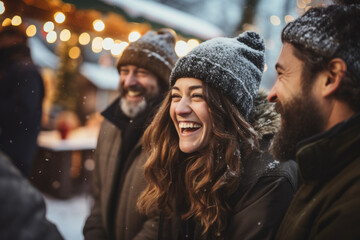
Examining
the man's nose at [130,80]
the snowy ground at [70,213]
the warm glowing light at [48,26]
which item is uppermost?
the man's nose at [130,80]

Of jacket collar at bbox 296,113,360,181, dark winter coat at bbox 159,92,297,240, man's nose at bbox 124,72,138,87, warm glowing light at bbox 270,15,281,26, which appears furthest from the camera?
warm glowing light at bbox 270,15,281,26

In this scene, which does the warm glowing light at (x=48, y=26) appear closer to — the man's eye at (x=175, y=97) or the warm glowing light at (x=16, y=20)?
the warm glowing light at (x=16, y=20)

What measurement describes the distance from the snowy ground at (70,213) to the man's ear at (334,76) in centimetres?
351

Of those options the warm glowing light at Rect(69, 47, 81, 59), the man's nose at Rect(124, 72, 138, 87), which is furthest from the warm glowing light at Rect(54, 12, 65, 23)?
the warm glowing light at Rect(69, 47, 81, 59)

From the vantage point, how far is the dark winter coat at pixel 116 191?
203cm

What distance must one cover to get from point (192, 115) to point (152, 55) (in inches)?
36.1

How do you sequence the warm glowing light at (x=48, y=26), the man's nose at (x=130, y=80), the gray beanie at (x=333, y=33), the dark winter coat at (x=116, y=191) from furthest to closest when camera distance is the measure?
1. the warm glowing light at (x=48, y=26)
2. the man's nose at (x=130, y=80)
3. the dark winter coat at (x=116, y=191)
4. the gray beanie at (x=333, y=33)

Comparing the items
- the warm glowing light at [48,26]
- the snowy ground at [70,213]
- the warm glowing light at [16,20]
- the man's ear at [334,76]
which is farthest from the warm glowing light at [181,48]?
the snowy ground at [70,213]

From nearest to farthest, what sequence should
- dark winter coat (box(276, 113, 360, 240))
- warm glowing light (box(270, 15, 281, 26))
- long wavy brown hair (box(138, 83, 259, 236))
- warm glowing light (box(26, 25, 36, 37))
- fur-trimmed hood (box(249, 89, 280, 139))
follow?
1. dark winter coat (box(276, 113, 360, 240))
2. long wavy brown hair (box(138, 83, 259, 236))
3. fur-trimmed hood (box(249, 89, 280, 139))
4. warm glowing light (box(26, 25, 36, 37))
5. warm glowing light (box(270, 15, 281, 26))

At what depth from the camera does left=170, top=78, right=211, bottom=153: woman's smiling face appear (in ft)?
5.38

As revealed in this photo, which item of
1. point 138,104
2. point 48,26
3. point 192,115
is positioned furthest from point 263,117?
point 48,26

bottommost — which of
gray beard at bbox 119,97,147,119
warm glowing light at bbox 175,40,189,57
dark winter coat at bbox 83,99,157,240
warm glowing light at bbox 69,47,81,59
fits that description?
warm glowing light at bbox 69,47,81,59

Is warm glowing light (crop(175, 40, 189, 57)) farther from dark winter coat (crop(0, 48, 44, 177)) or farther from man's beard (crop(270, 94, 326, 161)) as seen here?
man's beard (crop(270, 94, 326, 161))

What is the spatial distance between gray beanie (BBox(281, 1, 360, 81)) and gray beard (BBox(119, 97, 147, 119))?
135 centimetres
